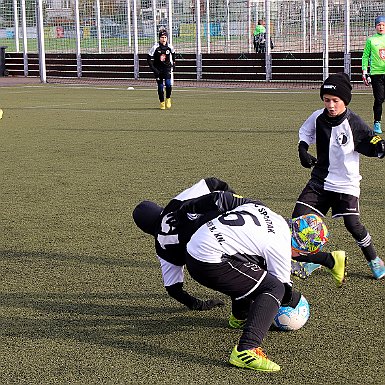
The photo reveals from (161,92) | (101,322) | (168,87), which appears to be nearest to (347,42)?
(168,87)

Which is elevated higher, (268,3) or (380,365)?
(268,3)

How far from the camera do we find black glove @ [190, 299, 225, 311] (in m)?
6.14

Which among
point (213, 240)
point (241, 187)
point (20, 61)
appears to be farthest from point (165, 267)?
point (20, 61)

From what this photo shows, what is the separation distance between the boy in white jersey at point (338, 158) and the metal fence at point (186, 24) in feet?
72.1

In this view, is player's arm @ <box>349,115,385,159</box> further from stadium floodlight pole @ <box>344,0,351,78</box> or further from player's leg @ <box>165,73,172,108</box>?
stadium floodlight pole @ <box>344,0,351,78</box>

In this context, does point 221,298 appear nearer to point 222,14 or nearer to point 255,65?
point 255,65

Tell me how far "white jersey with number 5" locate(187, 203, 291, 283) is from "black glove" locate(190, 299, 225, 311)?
104 cm

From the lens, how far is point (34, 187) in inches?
449

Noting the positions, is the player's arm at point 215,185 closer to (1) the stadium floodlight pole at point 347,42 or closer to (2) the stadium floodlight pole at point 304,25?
(1) the stadium floodlight pole at point 347,42

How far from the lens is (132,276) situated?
23.5ft

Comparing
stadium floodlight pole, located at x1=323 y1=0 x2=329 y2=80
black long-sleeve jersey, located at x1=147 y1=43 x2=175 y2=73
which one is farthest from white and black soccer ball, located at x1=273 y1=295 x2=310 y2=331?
stadium floodlight pole, located at x1=323 y1=0 x2=329 y2=80

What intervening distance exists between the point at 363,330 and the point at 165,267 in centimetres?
137

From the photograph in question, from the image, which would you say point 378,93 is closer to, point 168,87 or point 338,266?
point 168,87

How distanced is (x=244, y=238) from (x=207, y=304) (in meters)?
1.24
